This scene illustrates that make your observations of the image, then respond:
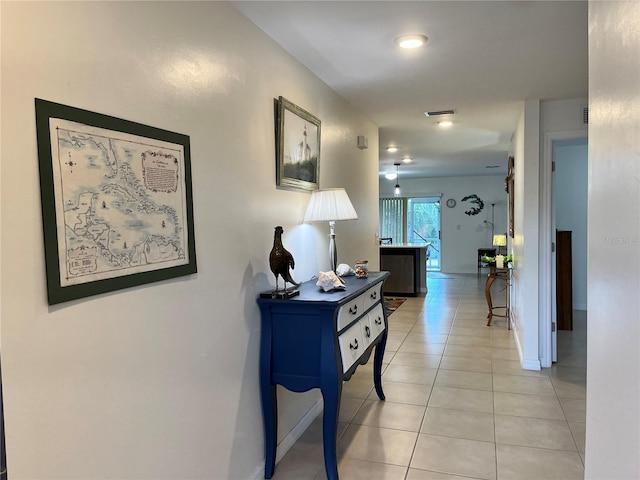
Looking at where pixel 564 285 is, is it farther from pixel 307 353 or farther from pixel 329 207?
pixel 307 353

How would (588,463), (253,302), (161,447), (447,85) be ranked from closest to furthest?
(588,463) → (161,447) → (253,302) → (447,85)

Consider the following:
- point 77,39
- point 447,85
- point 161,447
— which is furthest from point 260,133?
point 447,85

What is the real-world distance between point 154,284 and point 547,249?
3.45 metres

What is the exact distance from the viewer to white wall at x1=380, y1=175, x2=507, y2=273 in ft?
34.1

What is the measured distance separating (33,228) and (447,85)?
2.94 metres

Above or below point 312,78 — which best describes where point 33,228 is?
below

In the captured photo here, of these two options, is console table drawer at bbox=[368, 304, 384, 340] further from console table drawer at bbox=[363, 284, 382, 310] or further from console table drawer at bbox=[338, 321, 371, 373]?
console table drawer at bbox=[338, 321, 371, 373]

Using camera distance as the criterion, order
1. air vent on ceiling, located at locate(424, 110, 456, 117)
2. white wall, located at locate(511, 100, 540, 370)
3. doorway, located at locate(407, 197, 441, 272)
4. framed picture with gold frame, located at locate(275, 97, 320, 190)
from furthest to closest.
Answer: doorway, located at locate(407, 197, 441, 272) < air vent on ceiling, located at locate(424, 110, 456, 117) < white wall, located at locate(511, 100, 540, 370) < framed picture with gold frame, located at locate(275, 97, 320, 190)

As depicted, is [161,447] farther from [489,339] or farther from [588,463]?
[489,339]

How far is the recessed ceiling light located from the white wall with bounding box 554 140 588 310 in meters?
4.44

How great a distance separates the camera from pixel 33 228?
1.13 m

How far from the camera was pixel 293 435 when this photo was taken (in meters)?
2.65

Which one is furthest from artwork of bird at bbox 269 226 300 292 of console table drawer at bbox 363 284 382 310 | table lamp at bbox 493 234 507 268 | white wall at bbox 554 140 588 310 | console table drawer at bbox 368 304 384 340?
white wall at bbox 554 140 588 310

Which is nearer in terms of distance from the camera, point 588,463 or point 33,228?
point 33,228
